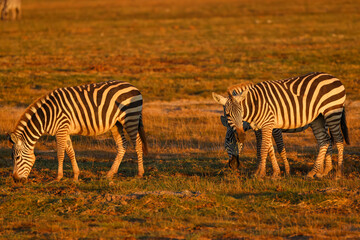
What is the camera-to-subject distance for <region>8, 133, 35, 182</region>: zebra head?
1023 centimetres

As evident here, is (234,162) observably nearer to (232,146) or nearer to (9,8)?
(232,146)

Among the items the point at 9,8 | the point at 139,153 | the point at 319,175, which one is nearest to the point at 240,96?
the point at 319,175

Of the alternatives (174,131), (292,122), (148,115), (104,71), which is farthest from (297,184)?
(104,71)

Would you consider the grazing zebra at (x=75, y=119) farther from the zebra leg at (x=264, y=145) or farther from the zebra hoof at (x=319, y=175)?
the zebra hoof at (x=319, y=175)

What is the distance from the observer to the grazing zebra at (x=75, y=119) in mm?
10391

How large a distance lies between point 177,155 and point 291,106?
4008 mm

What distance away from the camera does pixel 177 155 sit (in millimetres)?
13789

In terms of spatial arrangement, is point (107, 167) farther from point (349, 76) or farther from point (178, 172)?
point (349, 76)

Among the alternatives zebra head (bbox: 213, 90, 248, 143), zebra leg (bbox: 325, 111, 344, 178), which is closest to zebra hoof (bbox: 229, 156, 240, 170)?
zebra head (bbox: 213, 90, 248, 143)

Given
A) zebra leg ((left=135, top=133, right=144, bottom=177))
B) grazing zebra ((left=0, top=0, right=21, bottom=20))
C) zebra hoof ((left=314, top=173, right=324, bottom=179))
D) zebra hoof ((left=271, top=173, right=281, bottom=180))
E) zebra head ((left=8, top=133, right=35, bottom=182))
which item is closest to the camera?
zebra head ((left=8, top=133, right=35, bottom=182))

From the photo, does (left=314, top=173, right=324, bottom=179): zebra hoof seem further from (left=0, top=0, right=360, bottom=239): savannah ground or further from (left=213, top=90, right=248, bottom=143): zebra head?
(left=213, top=90, right=248, bottom=143): zebra head

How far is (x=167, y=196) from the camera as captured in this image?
8391mm

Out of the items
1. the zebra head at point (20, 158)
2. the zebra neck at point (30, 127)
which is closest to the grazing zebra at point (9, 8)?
the zebra neck at point (30, 127)

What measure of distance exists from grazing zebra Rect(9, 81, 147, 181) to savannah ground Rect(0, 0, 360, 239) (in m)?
0.57
